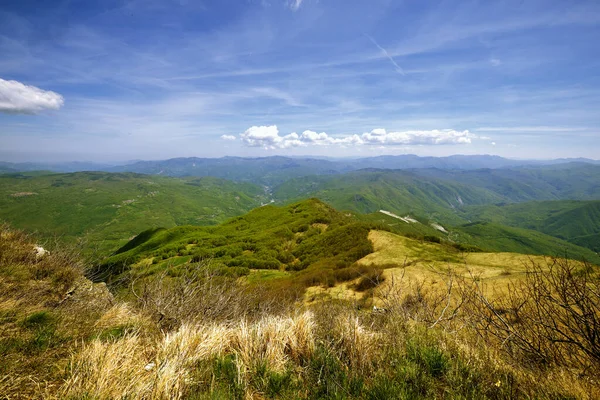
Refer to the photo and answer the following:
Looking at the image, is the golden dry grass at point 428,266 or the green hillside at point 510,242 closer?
the golden dry grass at point 428,266

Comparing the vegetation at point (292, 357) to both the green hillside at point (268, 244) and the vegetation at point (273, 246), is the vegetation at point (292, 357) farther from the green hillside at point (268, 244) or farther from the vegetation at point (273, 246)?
the green hillside at point (268, 244)

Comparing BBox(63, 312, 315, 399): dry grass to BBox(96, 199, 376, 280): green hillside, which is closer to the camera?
BBox(63, 312, 315, 399): dry grass

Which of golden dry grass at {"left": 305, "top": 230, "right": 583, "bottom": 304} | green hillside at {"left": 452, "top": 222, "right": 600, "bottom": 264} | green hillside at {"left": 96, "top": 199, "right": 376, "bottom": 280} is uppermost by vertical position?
golden dry grass at {"left": 305, "top": 230, "right": 583, "bottom": 304}

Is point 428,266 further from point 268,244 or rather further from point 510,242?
point 510,242

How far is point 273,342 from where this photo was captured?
461cm

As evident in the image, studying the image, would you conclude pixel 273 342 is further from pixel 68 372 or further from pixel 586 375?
pixel 586 375

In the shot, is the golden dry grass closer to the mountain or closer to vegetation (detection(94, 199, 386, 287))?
the mountain

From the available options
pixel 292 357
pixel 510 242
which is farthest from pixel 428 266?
pixel 510 242

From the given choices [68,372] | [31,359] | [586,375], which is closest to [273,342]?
[68,372]

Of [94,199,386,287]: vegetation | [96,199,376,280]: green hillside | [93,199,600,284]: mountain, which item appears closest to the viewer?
[93,199,600,284]: mountain

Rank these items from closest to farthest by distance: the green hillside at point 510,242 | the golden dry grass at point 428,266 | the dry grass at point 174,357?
the dry grass at point 174,357 → the golden dry grass at point 428,266 → the green hillside at point 510,242

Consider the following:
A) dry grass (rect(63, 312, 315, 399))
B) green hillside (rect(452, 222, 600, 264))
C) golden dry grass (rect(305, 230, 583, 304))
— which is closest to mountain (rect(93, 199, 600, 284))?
golden dry grass (rect(305, 230, 583, 304))

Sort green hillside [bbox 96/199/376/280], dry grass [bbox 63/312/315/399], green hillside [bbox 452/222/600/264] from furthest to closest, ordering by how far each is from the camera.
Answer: green hillside [bbox 452/222/600/264] < green hillside [bbox 96/199/376/280] < dry grass [bbox 63/312/315/399]

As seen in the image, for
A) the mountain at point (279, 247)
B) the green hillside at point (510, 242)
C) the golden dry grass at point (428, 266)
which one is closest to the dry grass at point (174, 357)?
the golden dry grass at point (428, 266)
